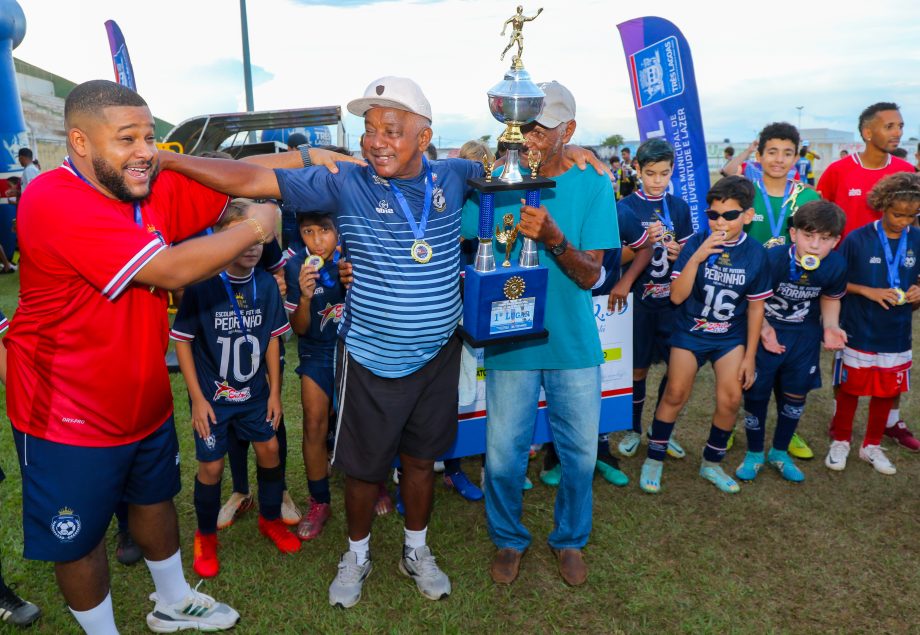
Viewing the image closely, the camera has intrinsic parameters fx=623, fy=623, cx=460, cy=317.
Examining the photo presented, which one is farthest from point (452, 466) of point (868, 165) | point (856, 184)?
point (868, 165)

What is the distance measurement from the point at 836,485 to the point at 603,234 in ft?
9.69

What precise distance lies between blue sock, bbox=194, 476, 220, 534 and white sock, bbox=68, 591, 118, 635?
83 cm

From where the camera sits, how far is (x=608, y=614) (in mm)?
3184

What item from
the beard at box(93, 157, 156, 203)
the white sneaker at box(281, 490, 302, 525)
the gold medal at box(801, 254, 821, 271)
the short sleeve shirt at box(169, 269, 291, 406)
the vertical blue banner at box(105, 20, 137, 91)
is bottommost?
the white sneaker at box(281, 490, 302, 525)

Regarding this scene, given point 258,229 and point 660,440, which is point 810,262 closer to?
point 660,440

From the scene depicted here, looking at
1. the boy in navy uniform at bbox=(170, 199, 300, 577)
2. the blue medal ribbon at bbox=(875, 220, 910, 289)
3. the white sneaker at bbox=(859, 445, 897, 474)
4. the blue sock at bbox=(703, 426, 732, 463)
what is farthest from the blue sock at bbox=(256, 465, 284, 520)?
the blue medal ribbon at bbox=(875, 220, 910, 289)

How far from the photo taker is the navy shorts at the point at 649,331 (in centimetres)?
472

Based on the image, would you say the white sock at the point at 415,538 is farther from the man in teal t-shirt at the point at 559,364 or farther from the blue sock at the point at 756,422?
the blue sock at the point at 756,422

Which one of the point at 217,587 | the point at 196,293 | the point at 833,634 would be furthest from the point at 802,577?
the point at 196,293

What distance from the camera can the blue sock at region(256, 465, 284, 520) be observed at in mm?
3670

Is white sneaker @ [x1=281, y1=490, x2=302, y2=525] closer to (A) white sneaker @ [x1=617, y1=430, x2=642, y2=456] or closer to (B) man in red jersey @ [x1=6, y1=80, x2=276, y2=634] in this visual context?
(B) man in red jersey @ [x1=6, y1=80, x2=276, y2=634]

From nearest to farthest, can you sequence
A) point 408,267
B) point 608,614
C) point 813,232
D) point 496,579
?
point 408,267 → point 608,614 → point 496,579 → point 813,232

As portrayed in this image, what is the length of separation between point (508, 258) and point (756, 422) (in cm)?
272

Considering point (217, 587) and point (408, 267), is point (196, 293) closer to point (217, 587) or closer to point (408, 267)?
point (408, 267)
